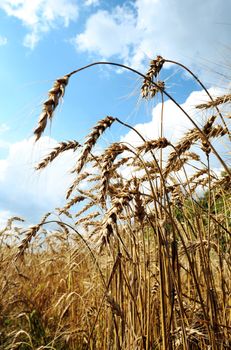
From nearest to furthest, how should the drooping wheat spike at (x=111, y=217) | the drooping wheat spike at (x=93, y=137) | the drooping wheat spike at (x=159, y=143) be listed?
the drooping wheat spike at (x=111, y=217)
the drooping wheat spike at (x=93, y=137)
the drooping wheat spike at (x=159, y=143)

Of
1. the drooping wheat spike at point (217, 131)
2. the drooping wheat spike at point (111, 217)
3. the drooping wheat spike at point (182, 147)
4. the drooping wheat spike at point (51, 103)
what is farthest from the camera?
the drooping wheat spike at point (217, 131)

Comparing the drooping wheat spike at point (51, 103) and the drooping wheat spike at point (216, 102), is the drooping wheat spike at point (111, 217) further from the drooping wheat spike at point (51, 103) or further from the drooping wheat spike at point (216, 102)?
the drooping wheat spike at point (216, 102)

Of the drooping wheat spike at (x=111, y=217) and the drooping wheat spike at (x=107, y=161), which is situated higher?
the drooping wheat spike at (x=107, y=161)

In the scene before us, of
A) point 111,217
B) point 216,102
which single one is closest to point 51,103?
point 111,217

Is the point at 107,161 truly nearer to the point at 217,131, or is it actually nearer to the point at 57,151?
the point at 57,151

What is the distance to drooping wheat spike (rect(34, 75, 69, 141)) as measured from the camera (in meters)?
1.73

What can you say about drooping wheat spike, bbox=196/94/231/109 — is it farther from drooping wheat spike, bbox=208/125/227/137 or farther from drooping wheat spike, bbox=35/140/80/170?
drooping wheat spike, bbox=35/140/80/170

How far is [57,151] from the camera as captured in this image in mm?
2488

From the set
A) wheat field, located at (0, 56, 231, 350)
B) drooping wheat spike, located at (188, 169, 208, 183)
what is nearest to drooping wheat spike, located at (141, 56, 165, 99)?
wheat field, located at (0, 56, 231, 350)

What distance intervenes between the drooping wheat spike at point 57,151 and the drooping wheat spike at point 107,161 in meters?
0.43

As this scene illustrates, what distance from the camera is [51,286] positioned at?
5012 mm

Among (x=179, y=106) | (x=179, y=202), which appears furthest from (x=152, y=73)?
(x=179, y=202)

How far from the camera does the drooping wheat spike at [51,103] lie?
173 centimetres

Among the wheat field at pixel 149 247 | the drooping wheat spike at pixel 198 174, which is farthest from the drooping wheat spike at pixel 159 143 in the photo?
the drooping wheat spike at pixel 198 174
